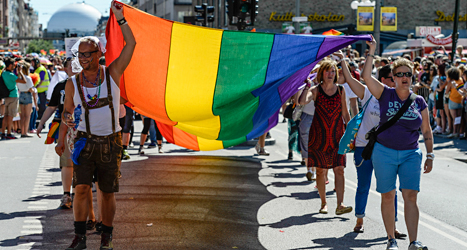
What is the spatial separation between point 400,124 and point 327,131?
190cm

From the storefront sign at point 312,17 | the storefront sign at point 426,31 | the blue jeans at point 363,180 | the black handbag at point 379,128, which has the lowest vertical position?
the blue jeans at point 363,180

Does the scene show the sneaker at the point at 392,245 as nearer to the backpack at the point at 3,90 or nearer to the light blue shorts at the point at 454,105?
the light blue shorts at the point at 454,105

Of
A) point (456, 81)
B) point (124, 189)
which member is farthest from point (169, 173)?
point (456, 81)

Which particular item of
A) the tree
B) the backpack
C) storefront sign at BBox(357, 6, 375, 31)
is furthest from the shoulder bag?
the tree

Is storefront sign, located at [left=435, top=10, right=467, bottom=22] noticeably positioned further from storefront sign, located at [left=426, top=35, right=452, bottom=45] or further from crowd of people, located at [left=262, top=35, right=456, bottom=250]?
crowd of people, located at [left=262, top=35, right=456, bottom=250]

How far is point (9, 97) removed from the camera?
1580 cm

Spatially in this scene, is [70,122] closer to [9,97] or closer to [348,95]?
[348,95]

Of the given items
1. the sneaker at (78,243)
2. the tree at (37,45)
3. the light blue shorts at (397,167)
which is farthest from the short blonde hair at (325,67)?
the tree at (37,45)

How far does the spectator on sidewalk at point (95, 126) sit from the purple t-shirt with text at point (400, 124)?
99.3 inches

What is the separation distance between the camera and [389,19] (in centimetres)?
4453

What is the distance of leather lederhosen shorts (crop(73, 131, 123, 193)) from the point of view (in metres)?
5.45

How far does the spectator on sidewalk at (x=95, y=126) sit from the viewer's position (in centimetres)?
542

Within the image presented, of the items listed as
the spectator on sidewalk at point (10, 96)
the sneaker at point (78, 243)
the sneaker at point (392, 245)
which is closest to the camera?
the sneaker at point (78, 243)

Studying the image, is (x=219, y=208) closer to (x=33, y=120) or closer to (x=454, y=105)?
(x=454, y=105)
